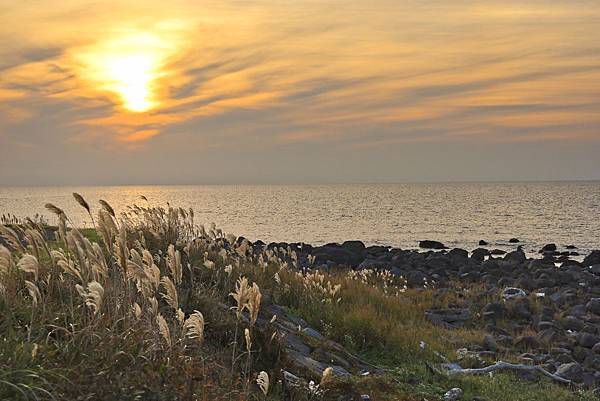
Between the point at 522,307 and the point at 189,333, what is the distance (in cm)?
1771

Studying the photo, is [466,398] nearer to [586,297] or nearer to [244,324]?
[244,324]

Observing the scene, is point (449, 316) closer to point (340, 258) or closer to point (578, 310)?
point (578, 310)

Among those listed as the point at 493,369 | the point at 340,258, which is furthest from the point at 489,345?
the point at 340,258

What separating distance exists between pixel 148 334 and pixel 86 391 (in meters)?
1.28

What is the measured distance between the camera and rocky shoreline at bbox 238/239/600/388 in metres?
14.4

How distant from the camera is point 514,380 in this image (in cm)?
1123

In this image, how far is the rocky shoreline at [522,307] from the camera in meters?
14.4

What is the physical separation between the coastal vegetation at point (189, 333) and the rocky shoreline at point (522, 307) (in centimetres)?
78

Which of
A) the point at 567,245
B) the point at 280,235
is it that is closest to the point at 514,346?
the point at 567,245

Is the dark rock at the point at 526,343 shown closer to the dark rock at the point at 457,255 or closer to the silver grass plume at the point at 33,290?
the silver grass plume at the point at 33,290

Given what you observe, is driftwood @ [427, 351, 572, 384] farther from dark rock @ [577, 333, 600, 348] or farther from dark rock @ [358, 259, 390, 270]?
dark rock @ [358, 259, 390, 270]

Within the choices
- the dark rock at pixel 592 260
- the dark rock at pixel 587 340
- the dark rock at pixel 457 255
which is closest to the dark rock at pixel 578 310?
the dark rock at pixel 587 340

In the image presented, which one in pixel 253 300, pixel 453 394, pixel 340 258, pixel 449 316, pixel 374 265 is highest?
pixel 253 300

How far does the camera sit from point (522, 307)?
2062 centimetres
